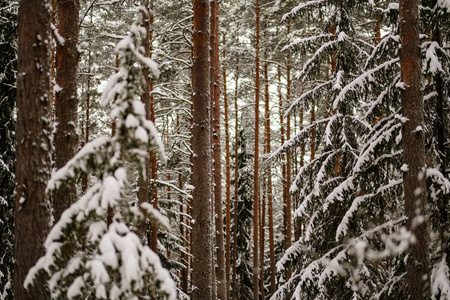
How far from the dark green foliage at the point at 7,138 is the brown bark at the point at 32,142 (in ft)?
20.4

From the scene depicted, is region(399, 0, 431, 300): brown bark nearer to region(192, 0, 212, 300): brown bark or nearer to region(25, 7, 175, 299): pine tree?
region(192, 0, 212, 300): brown bark

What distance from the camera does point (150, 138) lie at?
2957mm

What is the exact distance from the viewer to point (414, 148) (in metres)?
5.39

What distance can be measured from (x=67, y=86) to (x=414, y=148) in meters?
5.29

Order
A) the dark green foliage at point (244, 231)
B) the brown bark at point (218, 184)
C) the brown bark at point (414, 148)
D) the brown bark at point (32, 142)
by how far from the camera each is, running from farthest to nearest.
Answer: the dark green foliage at point (244, 231)
the brown bark at point (218, 184)
the brown bark at point (414, 148)
the brown bark at point (32, 142)

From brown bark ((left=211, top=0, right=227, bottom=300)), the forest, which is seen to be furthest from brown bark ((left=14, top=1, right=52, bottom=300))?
brown bark ((left=211, top=0, right=227, bottom=300))

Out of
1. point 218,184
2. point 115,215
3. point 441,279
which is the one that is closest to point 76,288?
point 115,215

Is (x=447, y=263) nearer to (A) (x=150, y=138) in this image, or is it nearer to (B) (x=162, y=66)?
(A) (x=150, y=138)

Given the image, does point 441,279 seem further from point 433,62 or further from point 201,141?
point 201,141

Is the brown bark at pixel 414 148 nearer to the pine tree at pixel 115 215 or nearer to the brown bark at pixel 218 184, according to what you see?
the pine tree at pixel 115 215

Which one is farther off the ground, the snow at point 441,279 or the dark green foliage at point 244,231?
the snow at point 441,279

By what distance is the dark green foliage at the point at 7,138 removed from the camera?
9234mm

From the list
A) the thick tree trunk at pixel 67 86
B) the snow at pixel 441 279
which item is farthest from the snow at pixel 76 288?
the snow at pixel 441 279

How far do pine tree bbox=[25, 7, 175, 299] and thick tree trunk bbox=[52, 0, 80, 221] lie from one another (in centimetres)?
194
